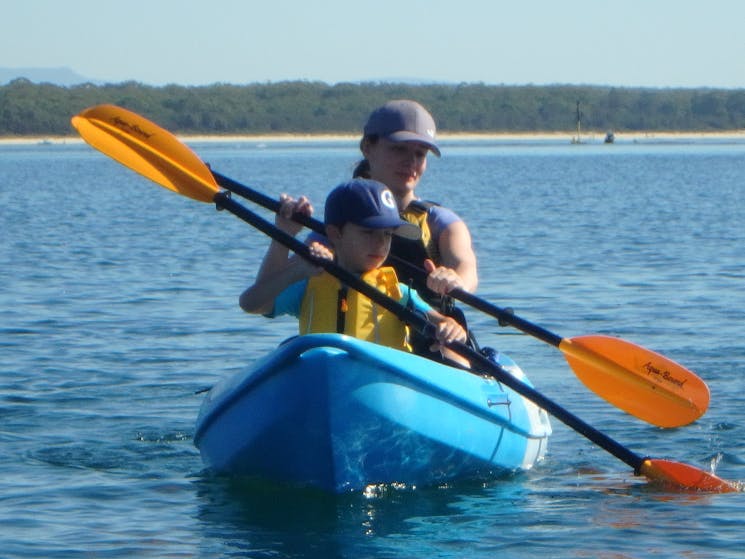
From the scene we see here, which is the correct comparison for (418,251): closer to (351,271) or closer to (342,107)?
(351,271)

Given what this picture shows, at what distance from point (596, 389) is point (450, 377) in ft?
4.24

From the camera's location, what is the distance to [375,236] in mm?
6254

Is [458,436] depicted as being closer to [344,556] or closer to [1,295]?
[344,556]

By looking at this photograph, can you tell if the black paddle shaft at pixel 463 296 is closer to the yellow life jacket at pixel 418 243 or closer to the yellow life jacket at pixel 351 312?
the yellow life jacket at pixel 418 243

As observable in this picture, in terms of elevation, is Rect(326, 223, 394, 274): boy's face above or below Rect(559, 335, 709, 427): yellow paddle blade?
above

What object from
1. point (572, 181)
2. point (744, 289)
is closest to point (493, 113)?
point (572, 181)

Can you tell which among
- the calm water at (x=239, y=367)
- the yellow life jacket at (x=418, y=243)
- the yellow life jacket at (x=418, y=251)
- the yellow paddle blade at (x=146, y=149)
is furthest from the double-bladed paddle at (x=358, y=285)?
the yellow life jacket at (x=418, y=243)

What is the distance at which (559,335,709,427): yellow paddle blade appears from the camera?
725 centimetres

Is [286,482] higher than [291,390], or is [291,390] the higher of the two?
[291,390]

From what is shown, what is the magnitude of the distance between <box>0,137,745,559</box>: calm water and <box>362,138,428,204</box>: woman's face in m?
1.32

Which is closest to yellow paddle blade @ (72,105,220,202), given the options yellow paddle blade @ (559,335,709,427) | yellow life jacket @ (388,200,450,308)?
yellow life jacket @ (388,200,450,308)

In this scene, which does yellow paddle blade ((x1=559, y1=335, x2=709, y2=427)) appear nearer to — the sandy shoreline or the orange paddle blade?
the orange paddle blade

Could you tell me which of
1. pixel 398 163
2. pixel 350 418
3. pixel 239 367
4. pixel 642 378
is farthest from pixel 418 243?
pixel 239 367

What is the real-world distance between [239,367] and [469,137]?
108074 mm
